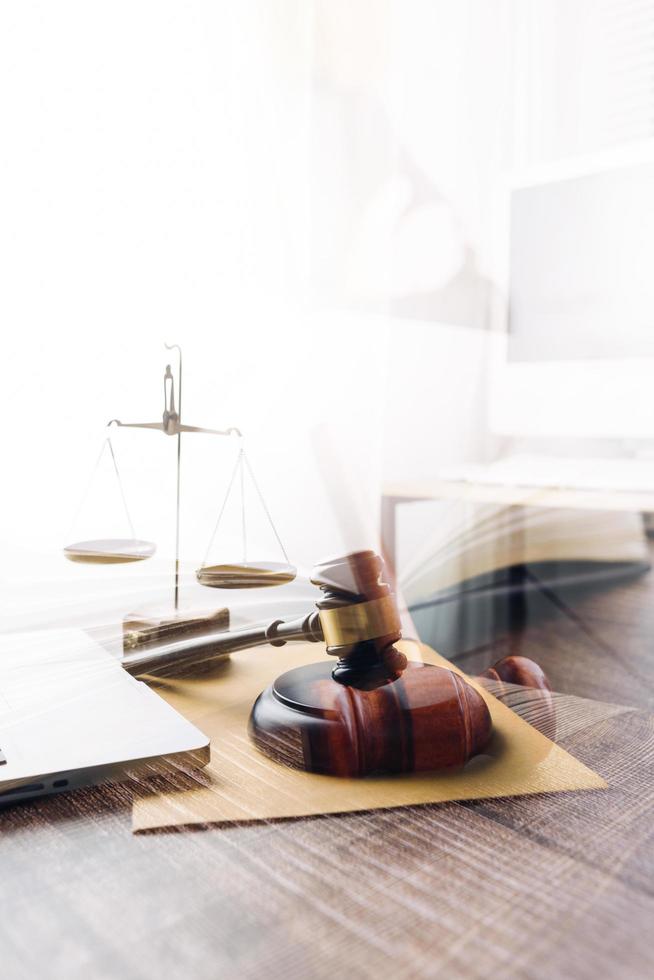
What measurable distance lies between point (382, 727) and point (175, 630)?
260mm

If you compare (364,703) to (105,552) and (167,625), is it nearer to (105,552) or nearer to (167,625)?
(167,625)

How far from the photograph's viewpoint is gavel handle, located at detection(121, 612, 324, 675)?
1.86 ft

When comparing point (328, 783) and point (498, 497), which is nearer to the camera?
point (328, 783)

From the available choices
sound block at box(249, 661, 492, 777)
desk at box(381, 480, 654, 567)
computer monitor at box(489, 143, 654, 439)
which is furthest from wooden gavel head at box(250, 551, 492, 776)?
computer monitor at box(489, 143, 654, 439)

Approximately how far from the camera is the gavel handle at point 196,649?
0.57 m

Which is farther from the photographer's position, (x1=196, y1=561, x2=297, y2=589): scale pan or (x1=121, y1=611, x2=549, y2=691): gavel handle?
(x1=196, y1=561, x2=297, y2=589): scale pan

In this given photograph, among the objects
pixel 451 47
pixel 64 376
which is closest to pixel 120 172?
pixel 64 376

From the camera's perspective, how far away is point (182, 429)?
73 cm

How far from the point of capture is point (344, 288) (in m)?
1.49

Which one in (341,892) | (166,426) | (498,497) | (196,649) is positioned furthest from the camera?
(498,497)

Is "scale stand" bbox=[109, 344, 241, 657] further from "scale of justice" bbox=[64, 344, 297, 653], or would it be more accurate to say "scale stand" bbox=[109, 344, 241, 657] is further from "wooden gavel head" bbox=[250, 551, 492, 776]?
"wooden gavel head" bbox=[250, 551, 492, 776]

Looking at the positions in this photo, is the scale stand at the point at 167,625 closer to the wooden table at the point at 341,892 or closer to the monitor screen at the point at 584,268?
the wooden table at the point at 341,892

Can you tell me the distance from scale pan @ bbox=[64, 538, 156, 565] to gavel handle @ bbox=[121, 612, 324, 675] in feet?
0.76

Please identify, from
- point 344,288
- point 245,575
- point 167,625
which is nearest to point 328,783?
point 167,625
